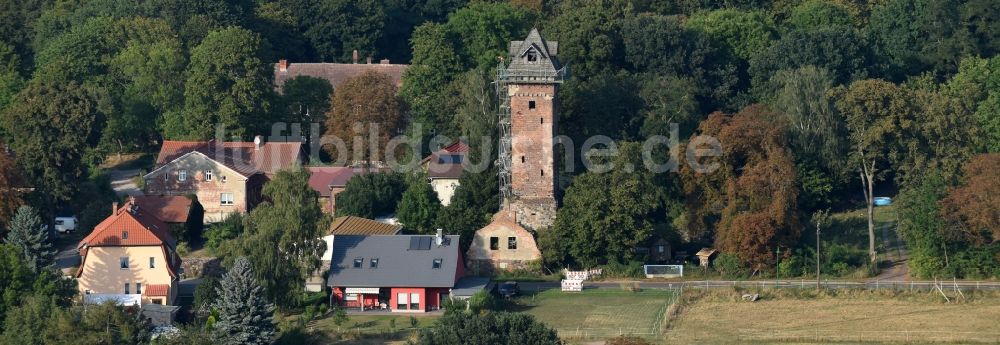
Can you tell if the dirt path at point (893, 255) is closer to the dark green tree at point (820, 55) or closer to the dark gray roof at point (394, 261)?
the dark green tree at point (820, 55)

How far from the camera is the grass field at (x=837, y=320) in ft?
254

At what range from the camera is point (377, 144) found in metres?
99.5

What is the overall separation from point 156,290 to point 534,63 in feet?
58.2

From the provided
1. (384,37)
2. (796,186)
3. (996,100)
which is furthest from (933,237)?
(384,37)

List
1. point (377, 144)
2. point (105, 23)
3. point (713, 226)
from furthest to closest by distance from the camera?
point (105, 23), point (377, 144), point (713, 226)

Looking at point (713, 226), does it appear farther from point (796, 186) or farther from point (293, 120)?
point (293, 120)

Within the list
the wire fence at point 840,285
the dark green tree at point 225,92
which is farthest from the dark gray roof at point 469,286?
the dark green tree at point 225,92

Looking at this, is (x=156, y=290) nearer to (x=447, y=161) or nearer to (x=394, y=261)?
(x=394, y=261)

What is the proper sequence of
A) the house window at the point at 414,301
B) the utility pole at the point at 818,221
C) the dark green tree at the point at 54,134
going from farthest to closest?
the dark green tree at the point at 54,134 < the utility pole at the point at 818,221 < the house window at the point at 414,301

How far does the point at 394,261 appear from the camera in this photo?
85.7 metres

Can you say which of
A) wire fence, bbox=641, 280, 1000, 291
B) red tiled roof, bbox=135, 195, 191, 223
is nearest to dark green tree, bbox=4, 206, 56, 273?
red tiled roof, bbox=135, 195, 191, 223

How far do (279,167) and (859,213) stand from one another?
2391 cm

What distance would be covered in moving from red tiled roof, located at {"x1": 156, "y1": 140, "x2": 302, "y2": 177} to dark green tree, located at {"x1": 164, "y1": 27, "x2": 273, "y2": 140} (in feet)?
4.28

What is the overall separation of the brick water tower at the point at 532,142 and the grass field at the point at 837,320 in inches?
371
